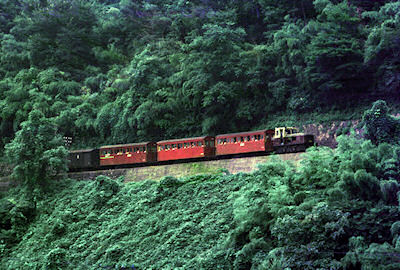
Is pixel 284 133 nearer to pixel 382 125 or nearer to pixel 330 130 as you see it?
pixel 330 130

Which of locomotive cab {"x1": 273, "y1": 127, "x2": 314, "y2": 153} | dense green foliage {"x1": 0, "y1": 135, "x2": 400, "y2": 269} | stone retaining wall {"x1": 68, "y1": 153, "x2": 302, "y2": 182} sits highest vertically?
locomotive cab {"x1": 273, "y1": 127, "x2": 314, "y2": 153}

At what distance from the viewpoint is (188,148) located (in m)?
26.9

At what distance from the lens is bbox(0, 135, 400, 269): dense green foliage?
16312mm

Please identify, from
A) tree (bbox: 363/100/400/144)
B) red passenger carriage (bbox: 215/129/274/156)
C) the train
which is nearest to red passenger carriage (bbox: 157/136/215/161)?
the train

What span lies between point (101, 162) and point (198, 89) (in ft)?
20.8

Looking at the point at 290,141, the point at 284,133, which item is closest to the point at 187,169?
the point at 284,133

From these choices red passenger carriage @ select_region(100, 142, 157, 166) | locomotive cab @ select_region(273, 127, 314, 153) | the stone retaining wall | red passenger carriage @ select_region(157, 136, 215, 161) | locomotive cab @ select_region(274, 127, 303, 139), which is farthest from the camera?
red passenger carriage @ select_region(100, 142, 157, 166)

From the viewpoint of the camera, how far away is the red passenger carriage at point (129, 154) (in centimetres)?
2819

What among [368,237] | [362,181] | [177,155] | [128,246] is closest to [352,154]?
[362,181]

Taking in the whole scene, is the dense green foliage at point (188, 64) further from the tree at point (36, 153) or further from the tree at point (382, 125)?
the tree at point (382, 125)

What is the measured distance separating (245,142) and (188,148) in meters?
2.90

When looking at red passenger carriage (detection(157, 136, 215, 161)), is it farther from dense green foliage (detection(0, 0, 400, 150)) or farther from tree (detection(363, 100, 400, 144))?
tree (detection(363, 100, 400, 144))

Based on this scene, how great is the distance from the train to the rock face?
223cm

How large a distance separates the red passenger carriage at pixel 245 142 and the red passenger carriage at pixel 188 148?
40cm
